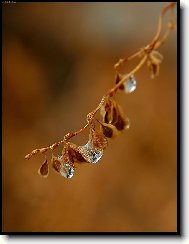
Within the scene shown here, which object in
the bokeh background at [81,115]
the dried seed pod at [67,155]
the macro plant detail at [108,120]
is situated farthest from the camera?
the bokeh background at [81,115]

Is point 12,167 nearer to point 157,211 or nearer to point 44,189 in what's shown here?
point 44,189

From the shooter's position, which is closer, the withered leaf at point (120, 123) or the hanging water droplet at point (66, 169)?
the withered leaf at point (120, 123)

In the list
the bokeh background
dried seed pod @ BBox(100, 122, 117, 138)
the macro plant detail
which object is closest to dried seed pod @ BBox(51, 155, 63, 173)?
the macro plant detail

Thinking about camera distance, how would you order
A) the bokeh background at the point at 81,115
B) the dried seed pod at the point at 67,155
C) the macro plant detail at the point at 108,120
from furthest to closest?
the bokeh background at the point at 81,115, the dried seed pod at the point at 67,155, the macro plant detail at the point at 108,120

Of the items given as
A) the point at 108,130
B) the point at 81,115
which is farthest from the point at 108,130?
the point at 81,115

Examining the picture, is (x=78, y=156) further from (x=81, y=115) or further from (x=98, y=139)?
(x=81, y=115)

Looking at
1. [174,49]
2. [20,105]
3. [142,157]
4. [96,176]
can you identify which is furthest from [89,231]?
[174,49]

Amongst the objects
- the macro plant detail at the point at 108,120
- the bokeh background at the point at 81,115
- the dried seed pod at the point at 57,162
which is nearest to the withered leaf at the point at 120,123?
the macro plant detail at the point at 108,120

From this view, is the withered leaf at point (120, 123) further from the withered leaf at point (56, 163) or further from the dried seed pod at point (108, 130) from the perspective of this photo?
the withered leaf at point (56, 163)
